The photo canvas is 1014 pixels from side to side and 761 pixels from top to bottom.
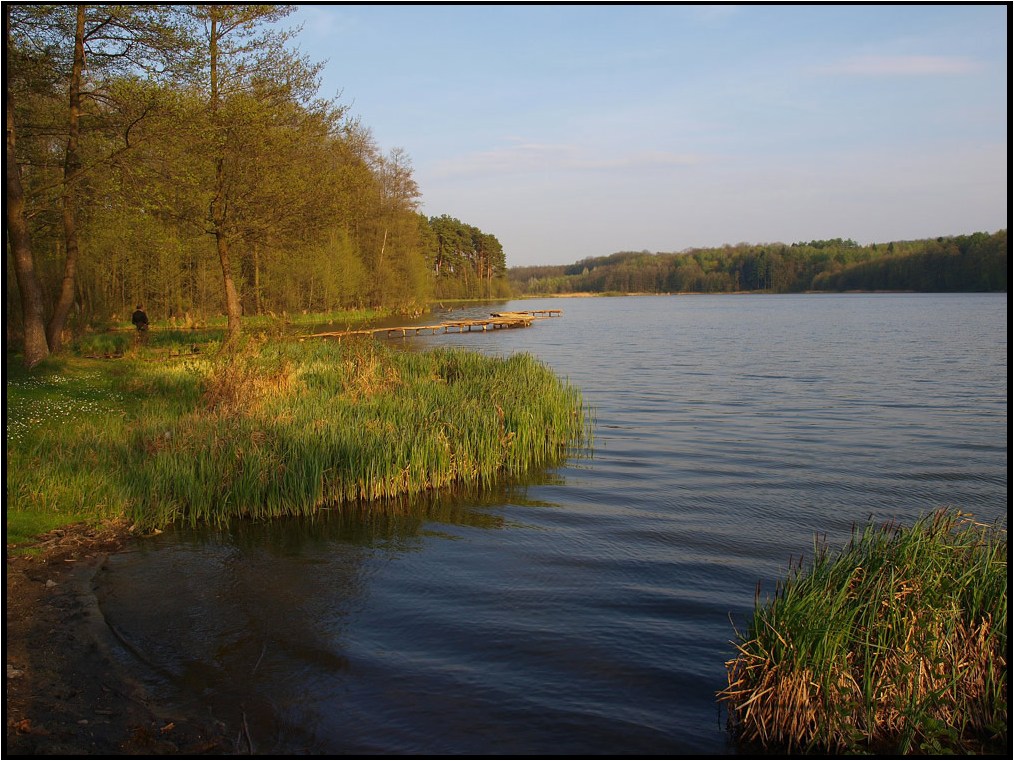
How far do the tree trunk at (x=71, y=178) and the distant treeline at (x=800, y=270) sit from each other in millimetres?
66382

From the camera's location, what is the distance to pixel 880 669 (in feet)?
15.2

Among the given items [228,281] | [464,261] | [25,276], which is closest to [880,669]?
[25,276]

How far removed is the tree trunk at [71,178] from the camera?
1583 centimetres

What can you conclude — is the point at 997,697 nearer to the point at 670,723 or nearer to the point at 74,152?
the point at 670,723

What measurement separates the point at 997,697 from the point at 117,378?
14.8m

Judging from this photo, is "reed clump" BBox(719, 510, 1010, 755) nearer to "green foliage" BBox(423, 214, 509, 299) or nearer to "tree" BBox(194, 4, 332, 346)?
"tree" BBox(194, 4, 332, 346)

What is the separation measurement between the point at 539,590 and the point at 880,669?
3.32 meters

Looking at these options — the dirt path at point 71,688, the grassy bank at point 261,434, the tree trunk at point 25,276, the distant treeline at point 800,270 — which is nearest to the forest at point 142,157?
the tree trunk at point 25,276

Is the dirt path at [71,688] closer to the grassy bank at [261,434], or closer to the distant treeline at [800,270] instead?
the grassy bank at [261,434]

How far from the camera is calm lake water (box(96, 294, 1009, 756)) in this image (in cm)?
514

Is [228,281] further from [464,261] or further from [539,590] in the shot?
[464,261]

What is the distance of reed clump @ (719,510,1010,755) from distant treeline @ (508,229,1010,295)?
223 feet

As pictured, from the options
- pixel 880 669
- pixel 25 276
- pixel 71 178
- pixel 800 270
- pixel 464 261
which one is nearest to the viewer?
pixel 880 669

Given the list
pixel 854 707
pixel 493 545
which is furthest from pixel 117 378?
pixel 854 707
